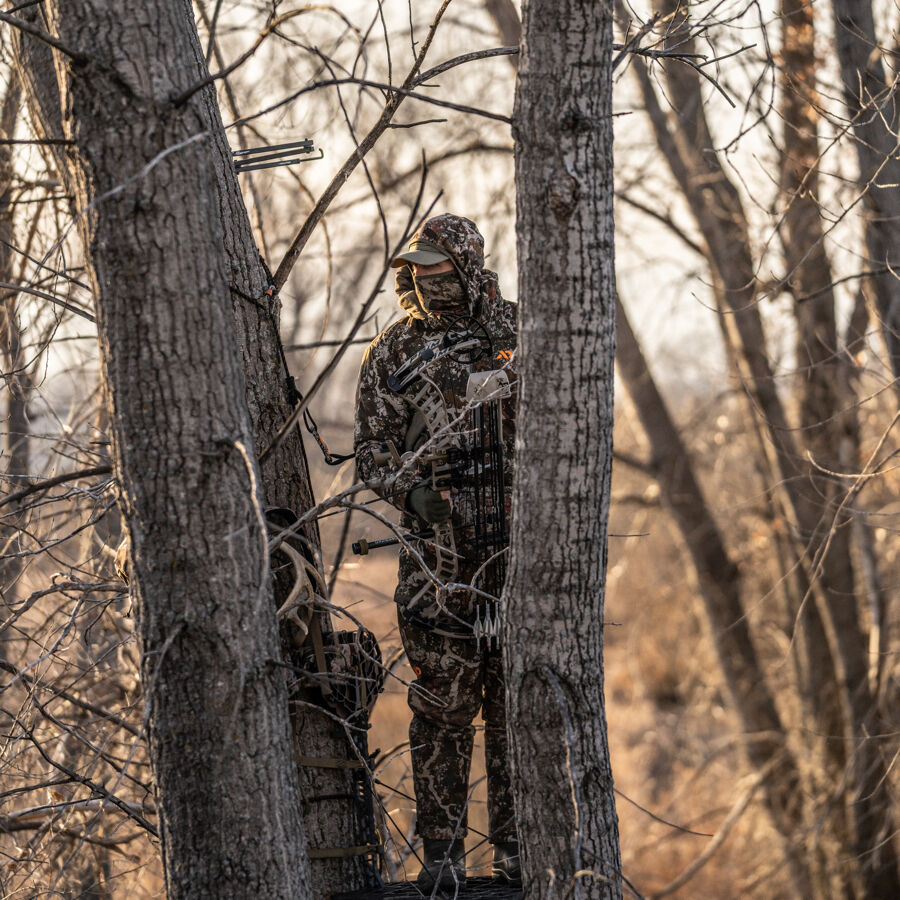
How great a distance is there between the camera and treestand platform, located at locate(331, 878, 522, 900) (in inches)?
123

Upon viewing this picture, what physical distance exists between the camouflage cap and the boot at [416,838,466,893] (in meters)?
1.79

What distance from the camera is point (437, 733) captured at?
3488 millimetres

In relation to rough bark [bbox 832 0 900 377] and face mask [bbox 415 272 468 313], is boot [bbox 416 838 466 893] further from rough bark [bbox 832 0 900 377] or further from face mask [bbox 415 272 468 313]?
rough bark [bbox 832 0 900 377]

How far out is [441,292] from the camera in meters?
3.51

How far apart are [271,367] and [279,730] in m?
1.27

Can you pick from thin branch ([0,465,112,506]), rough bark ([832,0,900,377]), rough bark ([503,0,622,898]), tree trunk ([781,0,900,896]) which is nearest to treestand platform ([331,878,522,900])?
rough bark ([503,0,622,898])

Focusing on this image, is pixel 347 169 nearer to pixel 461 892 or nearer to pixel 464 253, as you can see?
pixel 464 253

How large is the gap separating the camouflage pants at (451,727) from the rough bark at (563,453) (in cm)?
83

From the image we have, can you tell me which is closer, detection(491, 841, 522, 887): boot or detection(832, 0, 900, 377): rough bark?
detection(491, 841, 522, 887): boot

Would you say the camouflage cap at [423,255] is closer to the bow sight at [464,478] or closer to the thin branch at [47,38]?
the bow sight at [464,478]

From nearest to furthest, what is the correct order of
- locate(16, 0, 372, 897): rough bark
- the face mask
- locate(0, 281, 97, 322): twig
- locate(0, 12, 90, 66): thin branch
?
1. locate(0, 12, 90, 66): thin branch
2. locate(0, 281, 97, 322): twig
3. locate(16, 0, 372, 897): rough bark
4. the face mask

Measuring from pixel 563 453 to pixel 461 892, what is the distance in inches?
59.6

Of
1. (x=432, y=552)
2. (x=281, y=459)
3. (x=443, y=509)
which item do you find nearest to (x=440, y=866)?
(x=432, y=552)

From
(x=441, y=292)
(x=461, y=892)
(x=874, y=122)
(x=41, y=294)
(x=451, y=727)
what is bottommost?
(x=461, y=892)
